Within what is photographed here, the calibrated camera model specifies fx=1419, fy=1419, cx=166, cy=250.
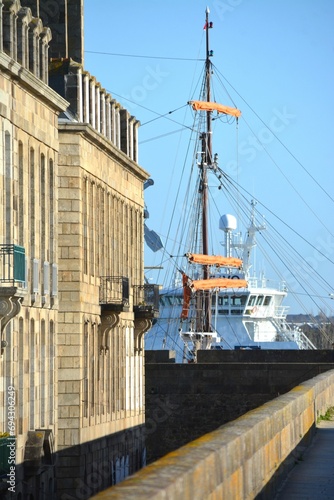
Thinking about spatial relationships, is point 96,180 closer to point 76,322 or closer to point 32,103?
point 76,322

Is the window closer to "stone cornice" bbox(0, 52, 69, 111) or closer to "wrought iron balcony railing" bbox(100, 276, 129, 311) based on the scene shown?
"wrought iron balcony railing" bbox(100, 276, 129, 311)

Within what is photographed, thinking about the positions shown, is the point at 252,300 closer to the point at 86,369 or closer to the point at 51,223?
the point at 86,369

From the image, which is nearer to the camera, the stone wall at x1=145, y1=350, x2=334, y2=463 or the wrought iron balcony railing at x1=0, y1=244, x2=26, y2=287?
the wrought iron balcony railing at x1=0, y1=244, x2=26, y2=287

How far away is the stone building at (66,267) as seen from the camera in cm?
2686

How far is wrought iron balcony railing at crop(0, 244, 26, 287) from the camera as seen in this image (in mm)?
24719

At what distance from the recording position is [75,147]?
33250mm

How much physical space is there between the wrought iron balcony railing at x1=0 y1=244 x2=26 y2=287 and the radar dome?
66.6 metres

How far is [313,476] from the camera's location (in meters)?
16.6

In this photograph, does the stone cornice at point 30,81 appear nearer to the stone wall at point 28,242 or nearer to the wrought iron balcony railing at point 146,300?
the stone wall at point 28,242

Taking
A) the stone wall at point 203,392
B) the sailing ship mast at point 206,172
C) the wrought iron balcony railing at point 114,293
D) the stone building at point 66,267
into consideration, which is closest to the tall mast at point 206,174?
the sailing ship mast at point 206,172

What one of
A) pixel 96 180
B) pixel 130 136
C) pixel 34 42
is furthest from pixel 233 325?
pixel 34 42

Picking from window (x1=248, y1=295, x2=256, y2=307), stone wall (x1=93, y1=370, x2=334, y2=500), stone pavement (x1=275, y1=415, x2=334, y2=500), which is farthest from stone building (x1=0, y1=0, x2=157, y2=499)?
window (x1=248, y1=295, x2=256, y2=307)

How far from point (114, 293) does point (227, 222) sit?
178ft

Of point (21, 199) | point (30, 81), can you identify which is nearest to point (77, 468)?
point (21, 199)
